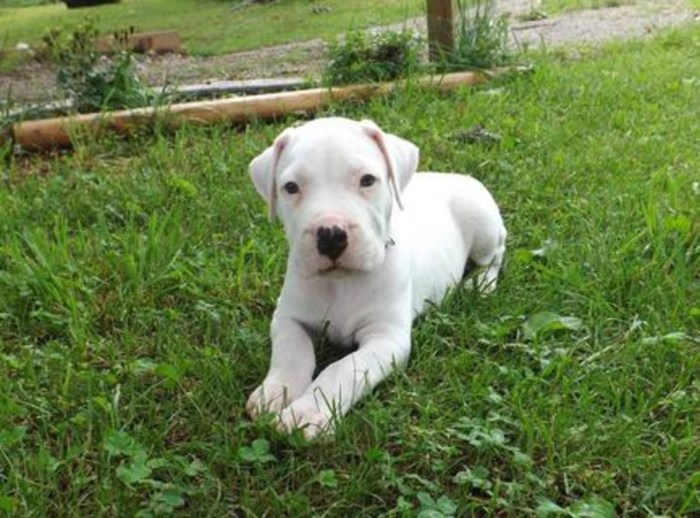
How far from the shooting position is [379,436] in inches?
98.0

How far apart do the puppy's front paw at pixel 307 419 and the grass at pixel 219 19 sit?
8.57 m

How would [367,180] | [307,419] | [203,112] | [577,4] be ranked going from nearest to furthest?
[307,419]
[367,180]
[203,112]
[577,4]

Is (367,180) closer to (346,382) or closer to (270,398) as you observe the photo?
(346,382)

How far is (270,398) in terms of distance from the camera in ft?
8.64

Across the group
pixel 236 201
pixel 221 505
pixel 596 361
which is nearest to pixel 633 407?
pixel 596 361

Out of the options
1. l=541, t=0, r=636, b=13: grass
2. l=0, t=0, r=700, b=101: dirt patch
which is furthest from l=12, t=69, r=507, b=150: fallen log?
l=541, t=0, r=636, b=13: grass

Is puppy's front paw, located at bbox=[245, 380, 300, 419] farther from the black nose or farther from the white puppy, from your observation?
the black nose

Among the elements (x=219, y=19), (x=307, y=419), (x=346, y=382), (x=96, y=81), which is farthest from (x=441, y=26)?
(x=219, y=19)

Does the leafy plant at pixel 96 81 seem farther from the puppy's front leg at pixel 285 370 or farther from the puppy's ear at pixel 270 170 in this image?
the puppy's front leg at pixel 285 370

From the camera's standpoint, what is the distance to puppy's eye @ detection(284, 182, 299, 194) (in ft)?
9.05

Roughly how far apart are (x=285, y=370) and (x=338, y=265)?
1.28 feet

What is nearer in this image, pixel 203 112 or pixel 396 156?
pixel 396 156

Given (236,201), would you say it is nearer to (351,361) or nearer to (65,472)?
(351,361)

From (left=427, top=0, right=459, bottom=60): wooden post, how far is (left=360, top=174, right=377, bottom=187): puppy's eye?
494 cm
